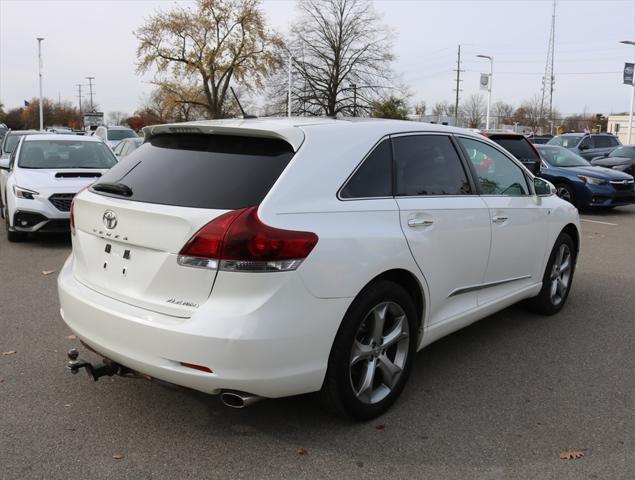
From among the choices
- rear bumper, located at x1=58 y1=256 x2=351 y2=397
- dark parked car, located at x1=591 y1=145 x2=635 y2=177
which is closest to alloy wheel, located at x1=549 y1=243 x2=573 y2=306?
rear bumper, located at x1=58 y1=256 x2=351 y2=397

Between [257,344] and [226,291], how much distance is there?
0.29 m

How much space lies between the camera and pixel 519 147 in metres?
13.3

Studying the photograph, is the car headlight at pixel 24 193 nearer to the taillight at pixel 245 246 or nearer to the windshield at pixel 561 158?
the taillight at pixel 245 246

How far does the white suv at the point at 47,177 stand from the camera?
332 inches

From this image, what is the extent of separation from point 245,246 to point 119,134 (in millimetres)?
27711

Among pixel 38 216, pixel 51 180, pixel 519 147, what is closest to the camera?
pixel 38 216

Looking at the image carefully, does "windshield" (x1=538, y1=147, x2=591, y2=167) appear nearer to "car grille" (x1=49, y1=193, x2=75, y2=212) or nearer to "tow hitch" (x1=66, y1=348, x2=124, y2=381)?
"car grille" (x1=49, y1=193, x2=75, y2=212)

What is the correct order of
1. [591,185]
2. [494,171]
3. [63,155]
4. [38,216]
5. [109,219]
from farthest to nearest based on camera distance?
[591,185] < [63,155] < [38,216] < [494,171] < [109,219]

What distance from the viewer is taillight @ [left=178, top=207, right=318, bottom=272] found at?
9.17 ft

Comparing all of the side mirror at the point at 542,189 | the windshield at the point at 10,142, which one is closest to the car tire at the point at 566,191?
the side mirror at the point at 542,189

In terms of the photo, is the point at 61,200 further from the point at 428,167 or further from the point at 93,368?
the point at 428,167

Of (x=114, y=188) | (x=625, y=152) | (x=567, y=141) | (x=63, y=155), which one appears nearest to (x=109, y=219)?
(x=114, y=188)

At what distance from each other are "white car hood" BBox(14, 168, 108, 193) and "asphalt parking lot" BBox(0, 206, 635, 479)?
3979mm

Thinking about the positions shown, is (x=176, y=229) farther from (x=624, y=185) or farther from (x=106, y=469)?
(x=624, y=185)
